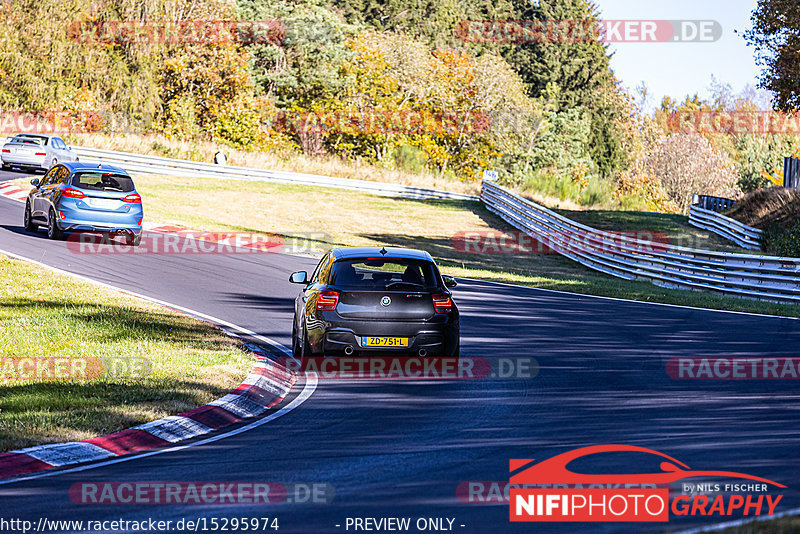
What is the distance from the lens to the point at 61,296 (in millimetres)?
15680

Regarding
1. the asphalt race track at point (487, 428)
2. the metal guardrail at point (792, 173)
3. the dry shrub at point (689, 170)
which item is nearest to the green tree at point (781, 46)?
the metal guardrail at point (792, 173)

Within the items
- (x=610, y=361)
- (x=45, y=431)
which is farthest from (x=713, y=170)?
(x=45, y=431)

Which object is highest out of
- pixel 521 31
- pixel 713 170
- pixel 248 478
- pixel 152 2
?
pixel 521 31

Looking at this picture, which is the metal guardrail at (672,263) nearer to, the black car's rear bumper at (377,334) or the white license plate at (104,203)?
the black car's rear bumper at (377,334)

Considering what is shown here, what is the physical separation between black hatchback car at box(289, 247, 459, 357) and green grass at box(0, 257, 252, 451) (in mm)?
1020

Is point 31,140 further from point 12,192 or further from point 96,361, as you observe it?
point 96,361

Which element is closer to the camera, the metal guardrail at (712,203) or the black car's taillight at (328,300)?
the black car's taillight at (328,300)

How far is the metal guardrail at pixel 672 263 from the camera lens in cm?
2284

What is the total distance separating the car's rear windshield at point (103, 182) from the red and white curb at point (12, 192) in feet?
29.0

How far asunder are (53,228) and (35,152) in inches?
606

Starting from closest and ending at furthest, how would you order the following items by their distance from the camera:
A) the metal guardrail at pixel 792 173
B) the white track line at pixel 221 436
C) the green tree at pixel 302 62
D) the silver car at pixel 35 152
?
the white track line at pixel 221 436 → the silver car at pixel 35 152 → the metal guardrail at pixel 792 173 → the green tree at pixel 302 62

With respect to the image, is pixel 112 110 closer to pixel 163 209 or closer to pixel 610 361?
pixel 163 209

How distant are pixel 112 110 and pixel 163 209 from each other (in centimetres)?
2493

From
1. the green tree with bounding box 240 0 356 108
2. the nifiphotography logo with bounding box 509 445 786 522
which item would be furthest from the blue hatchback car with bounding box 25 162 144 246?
the green tree with bounding box 240 0 356 108
